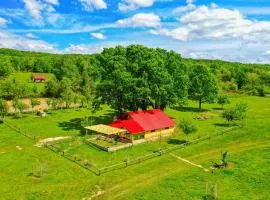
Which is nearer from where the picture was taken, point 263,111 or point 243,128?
point 243,128

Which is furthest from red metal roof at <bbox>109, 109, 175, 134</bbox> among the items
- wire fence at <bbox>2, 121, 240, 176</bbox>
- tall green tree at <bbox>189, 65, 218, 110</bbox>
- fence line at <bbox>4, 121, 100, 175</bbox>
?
tall green tree at <bbox>189, 65, 218, 110</bbox>

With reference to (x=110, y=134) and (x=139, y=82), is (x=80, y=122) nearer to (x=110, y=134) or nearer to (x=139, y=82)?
(x=139, y=82)

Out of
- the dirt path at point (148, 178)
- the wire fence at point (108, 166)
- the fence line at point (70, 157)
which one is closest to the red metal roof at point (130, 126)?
the wire fence at point (108, 166)

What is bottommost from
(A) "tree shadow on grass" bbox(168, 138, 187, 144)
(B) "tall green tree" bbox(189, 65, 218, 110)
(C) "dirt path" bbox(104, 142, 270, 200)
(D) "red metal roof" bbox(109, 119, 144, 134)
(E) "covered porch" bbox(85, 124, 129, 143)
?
(C) "dirt path" bbox(104, 142, 270, 200)

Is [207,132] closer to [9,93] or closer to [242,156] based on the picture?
[242,156]

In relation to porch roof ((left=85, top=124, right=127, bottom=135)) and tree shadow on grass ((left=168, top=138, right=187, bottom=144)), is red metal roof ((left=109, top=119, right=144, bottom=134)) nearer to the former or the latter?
porch roof ((left=85, top=124, right=127, bottom=135))

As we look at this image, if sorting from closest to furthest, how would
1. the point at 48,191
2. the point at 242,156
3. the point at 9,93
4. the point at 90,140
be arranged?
the point at 48,191 < the point at 242,156 < the point at 90,140 < the point at 9,93

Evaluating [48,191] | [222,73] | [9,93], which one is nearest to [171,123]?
[48,191]
